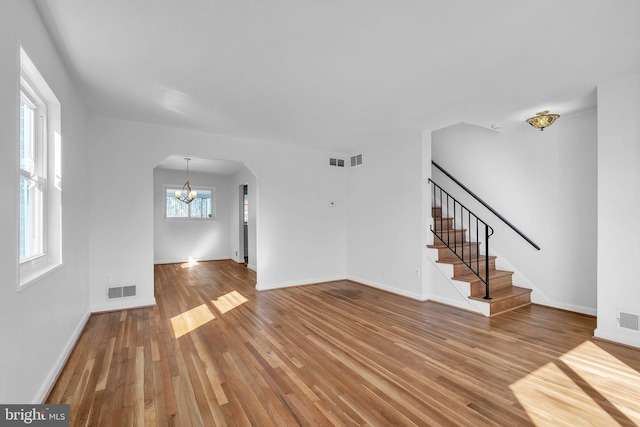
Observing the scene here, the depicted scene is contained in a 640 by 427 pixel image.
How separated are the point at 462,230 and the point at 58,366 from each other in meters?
5.26

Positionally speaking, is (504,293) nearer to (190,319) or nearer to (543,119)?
(543,119)

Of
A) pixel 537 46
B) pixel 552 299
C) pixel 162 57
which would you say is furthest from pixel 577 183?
pixel 162 57

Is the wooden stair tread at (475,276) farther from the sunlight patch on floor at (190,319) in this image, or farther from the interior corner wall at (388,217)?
the sunlight patch on floor at (190,319)

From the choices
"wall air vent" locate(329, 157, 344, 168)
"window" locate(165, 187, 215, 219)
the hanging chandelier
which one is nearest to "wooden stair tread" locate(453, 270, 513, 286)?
"wall air vent" locate(329, 157, 344, 168)

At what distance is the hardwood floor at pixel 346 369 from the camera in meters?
1.98

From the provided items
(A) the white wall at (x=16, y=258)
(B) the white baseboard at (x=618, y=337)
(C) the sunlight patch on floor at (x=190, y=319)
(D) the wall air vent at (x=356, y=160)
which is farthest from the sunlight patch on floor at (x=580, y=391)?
(D) the wall air vent at (x=356, y=160)

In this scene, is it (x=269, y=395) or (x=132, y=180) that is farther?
(x=132, y=180)

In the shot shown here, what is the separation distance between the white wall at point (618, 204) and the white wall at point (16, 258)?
16.0 feet

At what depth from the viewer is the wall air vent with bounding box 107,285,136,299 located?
166 inches

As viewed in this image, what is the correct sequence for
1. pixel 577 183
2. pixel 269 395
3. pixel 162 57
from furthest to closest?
pixel 577 183
pixel 162 57
pixel 269 395

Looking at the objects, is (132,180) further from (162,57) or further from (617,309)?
(617,309)

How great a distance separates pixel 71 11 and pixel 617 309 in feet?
17.6

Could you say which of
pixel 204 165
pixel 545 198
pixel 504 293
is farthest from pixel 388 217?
pixel 204 165

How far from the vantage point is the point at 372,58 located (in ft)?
8.68
